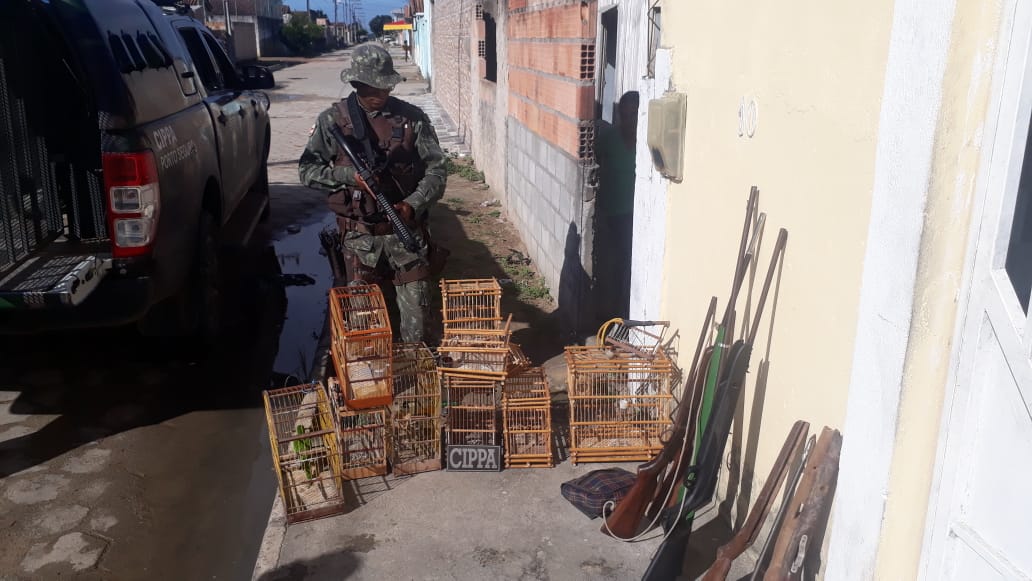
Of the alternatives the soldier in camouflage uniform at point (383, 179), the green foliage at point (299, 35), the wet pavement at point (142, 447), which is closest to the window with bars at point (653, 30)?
the soldier in camouflage uniform at point (383, 179)

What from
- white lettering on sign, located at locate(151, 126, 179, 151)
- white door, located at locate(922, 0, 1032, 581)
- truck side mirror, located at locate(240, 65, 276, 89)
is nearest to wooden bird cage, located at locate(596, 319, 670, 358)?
white door, located at locate(922, 0, 1032, 581)

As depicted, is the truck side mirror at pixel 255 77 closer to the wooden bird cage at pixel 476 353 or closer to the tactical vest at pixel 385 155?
the tactical vest at pixel 385 155

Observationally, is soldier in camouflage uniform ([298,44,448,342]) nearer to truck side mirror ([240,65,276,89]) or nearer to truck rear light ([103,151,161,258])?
truck rear light ([103,151,161,258])

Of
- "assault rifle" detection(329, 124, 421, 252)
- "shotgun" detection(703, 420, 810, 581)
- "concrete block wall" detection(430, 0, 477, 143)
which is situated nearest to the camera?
"shotgun" detection(703, 420, 810, 581)

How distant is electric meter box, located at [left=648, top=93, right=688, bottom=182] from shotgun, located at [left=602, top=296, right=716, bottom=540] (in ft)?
2.50

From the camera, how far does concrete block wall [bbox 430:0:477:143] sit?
14.1 m

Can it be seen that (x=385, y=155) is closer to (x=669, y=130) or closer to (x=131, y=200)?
(x=131, y=200)

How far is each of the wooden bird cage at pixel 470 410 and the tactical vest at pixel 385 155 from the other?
3.85 ft

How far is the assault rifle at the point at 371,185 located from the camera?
468 cm

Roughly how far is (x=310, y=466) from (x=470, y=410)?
2.73 feet

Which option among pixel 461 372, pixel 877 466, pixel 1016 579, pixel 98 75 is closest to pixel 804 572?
pixel 877 466

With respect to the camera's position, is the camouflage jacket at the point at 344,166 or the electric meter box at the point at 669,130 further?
the camouflage jacket at the point at 344,166

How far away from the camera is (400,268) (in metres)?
4.89

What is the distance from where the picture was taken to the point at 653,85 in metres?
4.24
